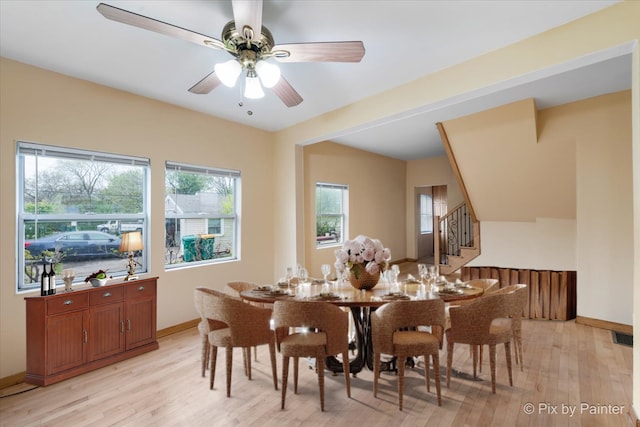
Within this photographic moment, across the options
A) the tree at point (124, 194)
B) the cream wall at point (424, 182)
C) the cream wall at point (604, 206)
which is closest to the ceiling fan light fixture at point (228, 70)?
the tree at point (124, 194)

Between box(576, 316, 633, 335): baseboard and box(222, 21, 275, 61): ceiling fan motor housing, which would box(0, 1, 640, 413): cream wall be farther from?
box(576, 316, 633, 335): baseboard

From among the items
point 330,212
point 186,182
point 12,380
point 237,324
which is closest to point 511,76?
point 237,324

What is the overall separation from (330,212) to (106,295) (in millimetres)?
4219

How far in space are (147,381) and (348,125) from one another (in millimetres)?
3480

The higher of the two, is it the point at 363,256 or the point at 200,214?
the point at 200,214

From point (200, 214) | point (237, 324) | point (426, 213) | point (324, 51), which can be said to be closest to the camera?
point (324, 51)

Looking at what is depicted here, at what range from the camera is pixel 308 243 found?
19.9 feet

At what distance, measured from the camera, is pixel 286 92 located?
2.73m

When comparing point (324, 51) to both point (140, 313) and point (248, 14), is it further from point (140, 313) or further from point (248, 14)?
point (140, 313)

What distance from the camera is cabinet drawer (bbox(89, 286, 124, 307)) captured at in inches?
123

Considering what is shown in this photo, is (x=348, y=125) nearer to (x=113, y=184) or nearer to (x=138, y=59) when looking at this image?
(x=138, y=59)

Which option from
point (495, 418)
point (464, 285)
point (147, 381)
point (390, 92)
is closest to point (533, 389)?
point (495, 418)

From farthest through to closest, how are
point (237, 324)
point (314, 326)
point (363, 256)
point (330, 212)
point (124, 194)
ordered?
point (330, 212), point (124, 194), point (363, 256), point (237, 324), point (314, 326)

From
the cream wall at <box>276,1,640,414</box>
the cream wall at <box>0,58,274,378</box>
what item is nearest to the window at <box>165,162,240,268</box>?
the cream wall at <box>0,58,274,378</box>
